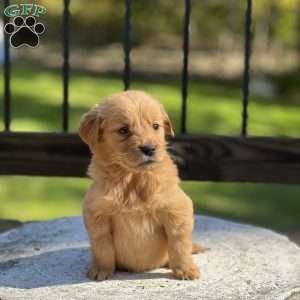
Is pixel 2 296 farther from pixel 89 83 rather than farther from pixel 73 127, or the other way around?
pixel 89 83

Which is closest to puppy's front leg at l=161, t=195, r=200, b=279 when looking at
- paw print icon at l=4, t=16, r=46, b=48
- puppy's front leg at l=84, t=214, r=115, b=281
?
puppy's front leg at l=84, t=214, r=115, b=281

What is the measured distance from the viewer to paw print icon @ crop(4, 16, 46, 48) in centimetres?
329

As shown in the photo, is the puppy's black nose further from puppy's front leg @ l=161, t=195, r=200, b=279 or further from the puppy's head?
puppy's front leg @ l=161, t=195, r=200, b=279

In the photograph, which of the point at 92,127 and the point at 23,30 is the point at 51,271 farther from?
the point at 23,30

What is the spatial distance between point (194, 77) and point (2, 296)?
7142mm

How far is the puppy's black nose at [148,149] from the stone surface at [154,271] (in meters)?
0.39

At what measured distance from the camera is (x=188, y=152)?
3287 millimetres

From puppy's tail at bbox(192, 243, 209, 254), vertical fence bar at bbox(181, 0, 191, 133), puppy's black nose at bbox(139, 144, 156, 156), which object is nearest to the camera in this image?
puppy's black nose at bbox(139, 144, 156, 156)

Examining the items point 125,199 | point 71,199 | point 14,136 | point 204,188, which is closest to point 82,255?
point 125,199

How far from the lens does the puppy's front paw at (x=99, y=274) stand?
2.44 meters

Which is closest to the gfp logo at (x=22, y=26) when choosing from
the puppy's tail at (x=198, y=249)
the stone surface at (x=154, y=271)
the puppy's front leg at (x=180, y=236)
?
the stone surface at (x=154, y=271)

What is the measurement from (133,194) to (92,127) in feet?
0.73

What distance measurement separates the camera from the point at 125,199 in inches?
93.7

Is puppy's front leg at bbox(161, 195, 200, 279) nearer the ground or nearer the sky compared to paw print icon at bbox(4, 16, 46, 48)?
nearer the ground
